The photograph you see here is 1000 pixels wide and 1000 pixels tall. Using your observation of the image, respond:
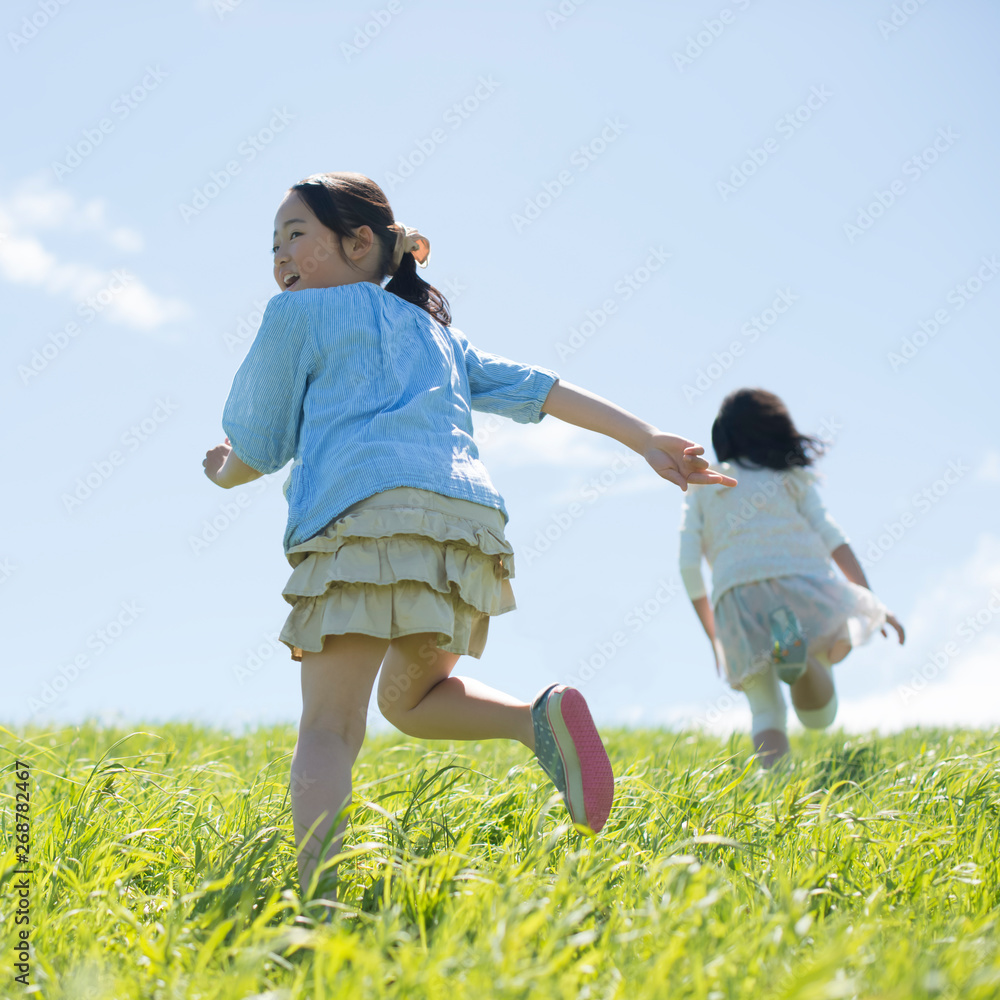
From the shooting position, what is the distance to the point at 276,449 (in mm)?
2303

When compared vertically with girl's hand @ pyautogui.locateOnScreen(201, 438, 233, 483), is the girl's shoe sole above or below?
below

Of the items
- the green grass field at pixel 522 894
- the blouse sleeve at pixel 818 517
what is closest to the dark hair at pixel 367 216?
the green grass field at pixel 522 894

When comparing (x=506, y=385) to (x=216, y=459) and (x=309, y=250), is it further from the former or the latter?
(x=216, y=459)

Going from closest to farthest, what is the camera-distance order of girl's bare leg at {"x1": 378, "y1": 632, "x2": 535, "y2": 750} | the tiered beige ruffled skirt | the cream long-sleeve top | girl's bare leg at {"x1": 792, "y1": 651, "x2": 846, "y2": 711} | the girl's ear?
the tiered beige ruffled skirt < girl's bare leg at {"x1": 378, "y1": 632, "x2": 535, "y2": 750} < the girl's ear < girl's bare leg at {"x1": 792, "y1": 651, "x2": 846, "y2": 711} < the cream long-sleeve top

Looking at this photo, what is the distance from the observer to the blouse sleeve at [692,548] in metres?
4.52

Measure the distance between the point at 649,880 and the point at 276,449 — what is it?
1.30m

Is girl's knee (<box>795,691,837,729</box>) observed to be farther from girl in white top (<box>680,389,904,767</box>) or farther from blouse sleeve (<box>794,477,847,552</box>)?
blouse sleeve (<box>794,477,847,552</box>)

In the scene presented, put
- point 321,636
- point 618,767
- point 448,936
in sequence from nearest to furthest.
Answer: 1. point 448,936
2. point 321,636
3. point 618,767

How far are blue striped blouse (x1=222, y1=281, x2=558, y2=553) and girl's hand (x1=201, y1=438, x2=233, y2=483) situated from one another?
0.63ft

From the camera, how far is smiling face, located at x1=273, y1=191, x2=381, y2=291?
7.84 feet

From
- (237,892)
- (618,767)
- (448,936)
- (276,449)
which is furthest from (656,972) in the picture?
→ (618,767)

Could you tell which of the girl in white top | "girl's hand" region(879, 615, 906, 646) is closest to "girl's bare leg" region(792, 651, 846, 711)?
the girl in white top

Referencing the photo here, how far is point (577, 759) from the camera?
6.68ft

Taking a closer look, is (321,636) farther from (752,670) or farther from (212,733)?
(212,733)
